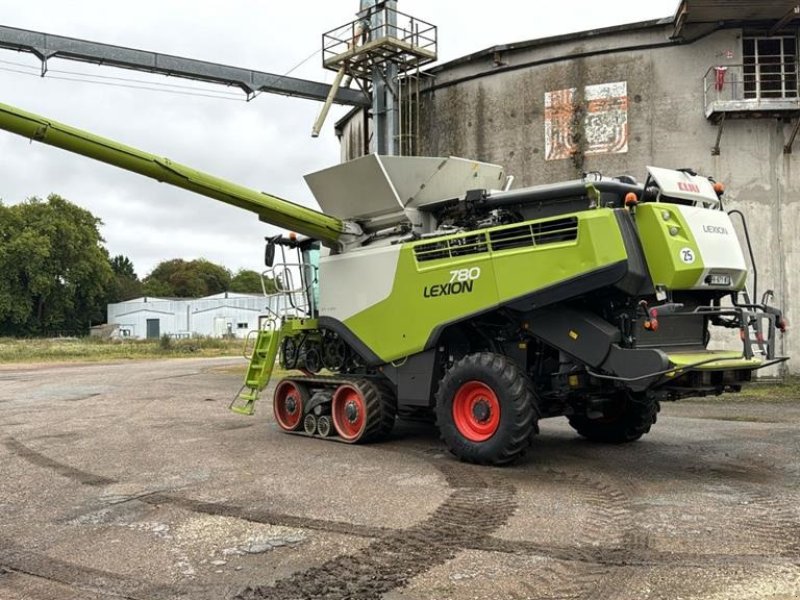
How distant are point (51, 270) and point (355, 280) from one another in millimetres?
68606

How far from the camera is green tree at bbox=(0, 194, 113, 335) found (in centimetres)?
6712

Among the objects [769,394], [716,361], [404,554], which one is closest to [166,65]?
[769,394]

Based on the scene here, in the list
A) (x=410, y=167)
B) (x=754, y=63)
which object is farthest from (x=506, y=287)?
(x=754, y=63)

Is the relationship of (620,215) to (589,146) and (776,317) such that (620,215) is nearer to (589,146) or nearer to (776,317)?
(776,317)

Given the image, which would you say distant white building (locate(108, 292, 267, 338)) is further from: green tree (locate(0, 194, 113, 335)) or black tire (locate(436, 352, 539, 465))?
black tire (locate(436, 352, 539, 465))

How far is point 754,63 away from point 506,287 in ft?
45.4

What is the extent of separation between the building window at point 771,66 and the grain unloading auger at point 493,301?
37.7 feet

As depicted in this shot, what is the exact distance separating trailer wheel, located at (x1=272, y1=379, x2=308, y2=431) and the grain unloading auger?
0.03 meters

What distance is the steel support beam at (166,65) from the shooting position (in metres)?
19.6

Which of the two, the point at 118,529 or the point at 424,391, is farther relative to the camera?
the point at 424,391

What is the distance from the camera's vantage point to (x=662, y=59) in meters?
17.9

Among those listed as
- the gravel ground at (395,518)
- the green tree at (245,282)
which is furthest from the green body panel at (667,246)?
the green tree at (245,282)

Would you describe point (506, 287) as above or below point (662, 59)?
below

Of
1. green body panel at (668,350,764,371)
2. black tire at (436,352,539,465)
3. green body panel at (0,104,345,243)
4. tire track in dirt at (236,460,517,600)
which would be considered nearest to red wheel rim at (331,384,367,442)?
black tire at (436,352,539,465)
